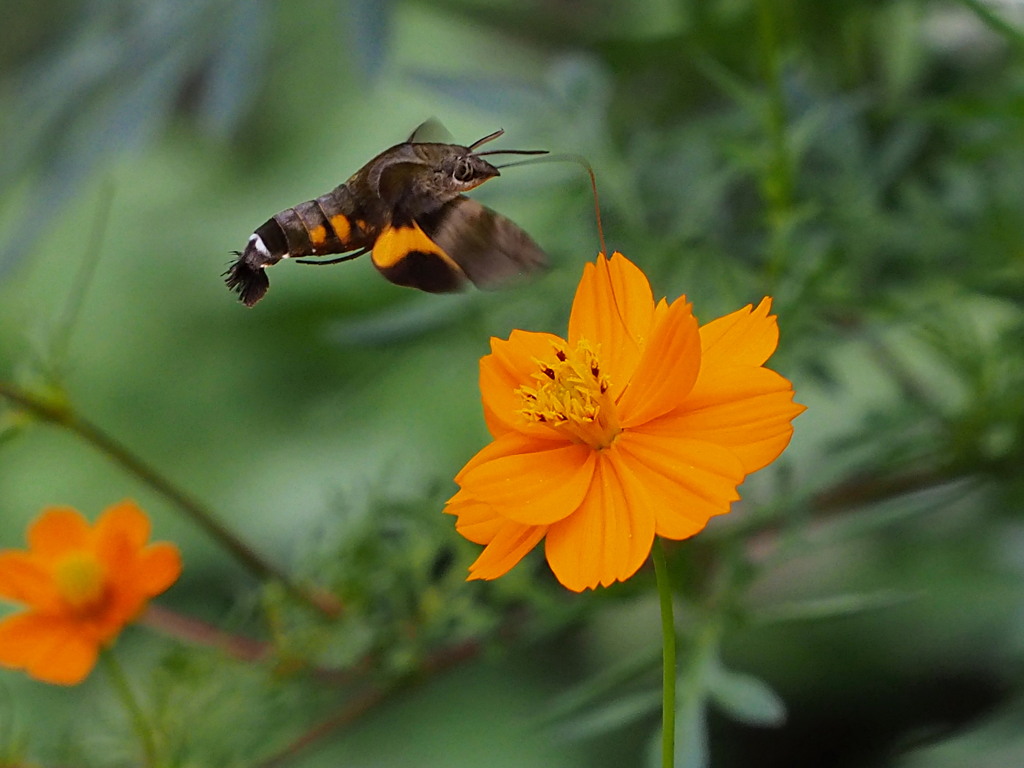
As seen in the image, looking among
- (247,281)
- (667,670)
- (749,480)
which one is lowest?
(667,670)

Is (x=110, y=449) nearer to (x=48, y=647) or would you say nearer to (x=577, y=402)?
(x=48, y=647)

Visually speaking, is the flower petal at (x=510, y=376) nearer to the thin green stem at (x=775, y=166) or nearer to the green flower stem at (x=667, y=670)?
the green flower stem at (x=667, y=670)

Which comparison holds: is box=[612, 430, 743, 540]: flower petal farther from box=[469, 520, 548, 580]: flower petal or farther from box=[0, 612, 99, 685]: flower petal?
box=[0, 612, 99, 685]: flower petal

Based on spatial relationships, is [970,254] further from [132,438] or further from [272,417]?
[132,438]

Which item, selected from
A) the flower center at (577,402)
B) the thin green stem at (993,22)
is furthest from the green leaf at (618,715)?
the thin green stem at (993,22)

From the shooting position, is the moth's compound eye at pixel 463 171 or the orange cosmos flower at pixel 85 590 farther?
the orange cosmos flower at pixel 85 590

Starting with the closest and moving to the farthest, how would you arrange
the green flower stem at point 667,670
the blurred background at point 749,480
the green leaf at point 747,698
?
the green flower stem at point 667,670
the green leaf at point 747,698
the blurred background at point 749,480

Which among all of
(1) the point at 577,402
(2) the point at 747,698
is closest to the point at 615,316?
(1) the point at 577,402
